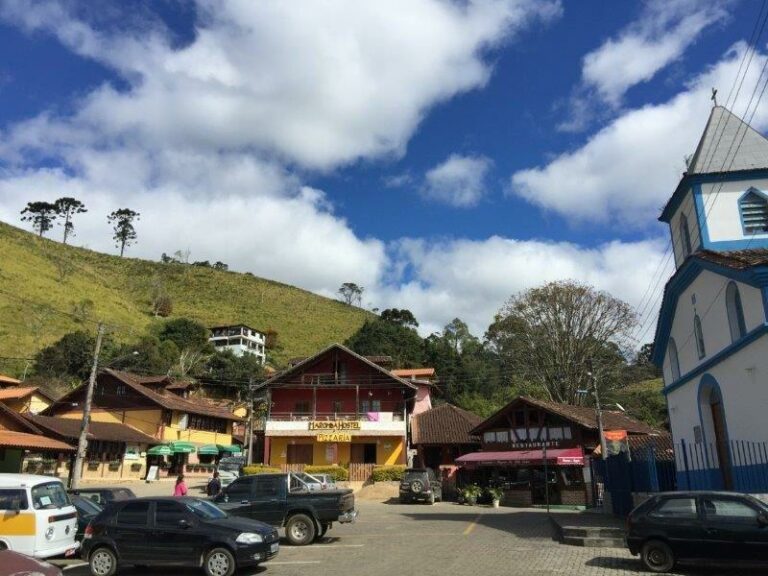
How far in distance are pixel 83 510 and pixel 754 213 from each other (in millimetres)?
19726

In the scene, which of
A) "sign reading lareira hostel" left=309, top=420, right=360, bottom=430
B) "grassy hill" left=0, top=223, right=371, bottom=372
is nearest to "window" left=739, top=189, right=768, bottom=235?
"sign reading lareira hostel" left=309, top=420, right=360, bottom=430

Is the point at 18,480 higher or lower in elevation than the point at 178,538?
higher

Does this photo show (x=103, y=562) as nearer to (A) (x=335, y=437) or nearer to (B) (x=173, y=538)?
(B) (x=173, y=538)

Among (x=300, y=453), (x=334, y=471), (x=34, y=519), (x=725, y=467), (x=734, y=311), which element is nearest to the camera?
(x=34, y=519)

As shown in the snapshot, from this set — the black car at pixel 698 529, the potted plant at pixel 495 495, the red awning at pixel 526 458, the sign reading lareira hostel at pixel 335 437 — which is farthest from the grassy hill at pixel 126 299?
the black car at pixel 698 529

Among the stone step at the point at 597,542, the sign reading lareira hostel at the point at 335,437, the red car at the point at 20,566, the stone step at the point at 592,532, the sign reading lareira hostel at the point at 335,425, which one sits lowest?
the stone step at the point at 597,542

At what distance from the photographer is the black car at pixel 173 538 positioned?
1085 centimetres

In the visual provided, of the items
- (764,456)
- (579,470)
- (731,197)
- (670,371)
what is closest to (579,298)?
(579,470)

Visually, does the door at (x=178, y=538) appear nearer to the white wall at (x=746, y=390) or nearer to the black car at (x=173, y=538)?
the black car at (x=173, y=538)

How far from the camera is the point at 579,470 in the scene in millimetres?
31797

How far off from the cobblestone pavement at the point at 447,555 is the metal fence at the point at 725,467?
304 cm

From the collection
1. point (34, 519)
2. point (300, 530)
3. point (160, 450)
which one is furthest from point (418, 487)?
point (160, 450)

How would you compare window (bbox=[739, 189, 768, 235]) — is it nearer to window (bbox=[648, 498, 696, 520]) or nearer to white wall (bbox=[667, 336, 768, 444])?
white wall (bbox=[667, 336, 768, 444])

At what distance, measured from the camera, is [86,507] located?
15336mm
